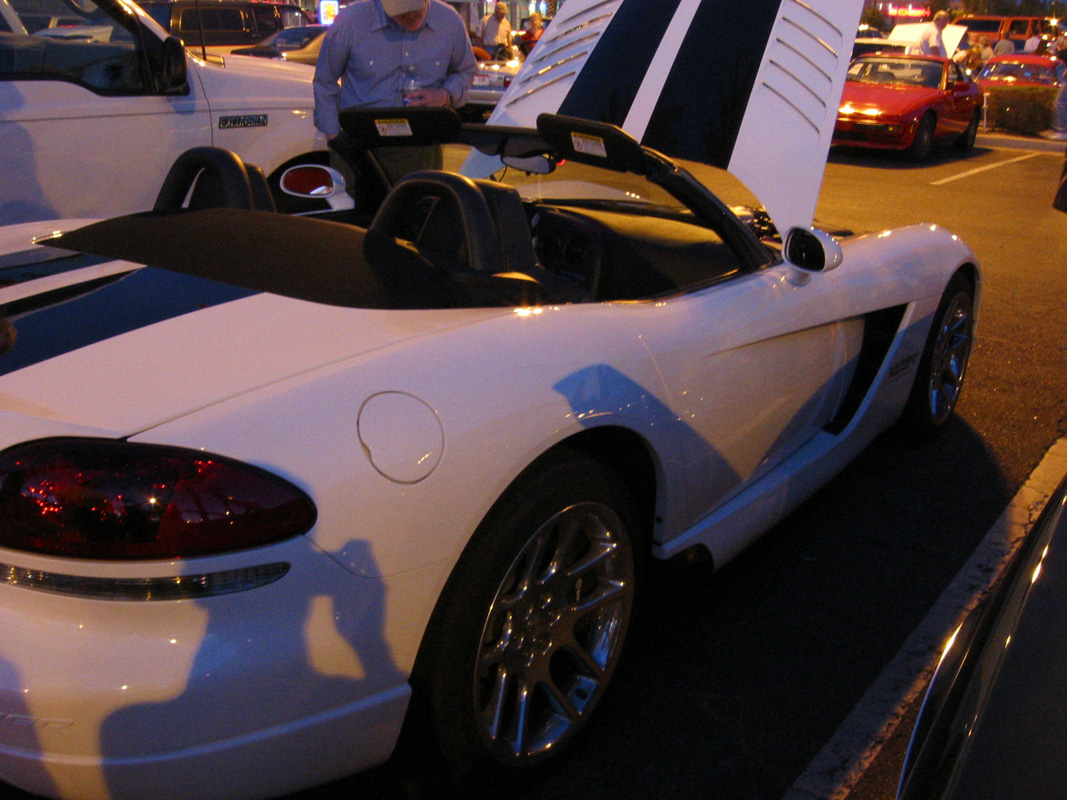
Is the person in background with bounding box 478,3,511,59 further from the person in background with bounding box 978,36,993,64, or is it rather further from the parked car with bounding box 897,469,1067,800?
the parked car with bounding box 897,469,1067,800

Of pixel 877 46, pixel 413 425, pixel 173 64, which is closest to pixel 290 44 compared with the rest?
pixel 877 46

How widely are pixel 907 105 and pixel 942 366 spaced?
37.1 ft

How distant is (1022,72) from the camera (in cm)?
2036

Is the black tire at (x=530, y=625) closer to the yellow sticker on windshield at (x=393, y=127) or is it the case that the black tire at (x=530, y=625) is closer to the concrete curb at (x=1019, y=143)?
the yellow sticker on windshield at (x=393, y=127)

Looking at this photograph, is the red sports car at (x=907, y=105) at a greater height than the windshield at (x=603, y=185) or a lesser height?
lesser

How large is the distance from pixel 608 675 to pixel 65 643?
123 cm

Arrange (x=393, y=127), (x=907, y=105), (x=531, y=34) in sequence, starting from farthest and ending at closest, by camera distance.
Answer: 1. (x=531, y=34)
2. (x=907, y=105)
3. (x=393, y=127)

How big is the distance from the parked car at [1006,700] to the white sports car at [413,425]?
0.78m

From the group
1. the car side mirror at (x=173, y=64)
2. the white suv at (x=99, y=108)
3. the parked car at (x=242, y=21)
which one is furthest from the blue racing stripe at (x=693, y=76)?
the parked car at (x=242, y=21)

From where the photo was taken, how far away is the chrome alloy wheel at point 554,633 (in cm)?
200

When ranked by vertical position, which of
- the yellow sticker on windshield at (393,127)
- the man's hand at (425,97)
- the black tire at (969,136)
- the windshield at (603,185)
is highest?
the yellow sticker on windshield at (393,127)

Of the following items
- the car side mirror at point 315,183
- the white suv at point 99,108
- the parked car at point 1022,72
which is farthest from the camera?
the parked car at point 1022,72

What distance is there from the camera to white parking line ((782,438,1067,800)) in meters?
2.23

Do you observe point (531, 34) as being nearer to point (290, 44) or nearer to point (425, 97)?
point (290, 44)
